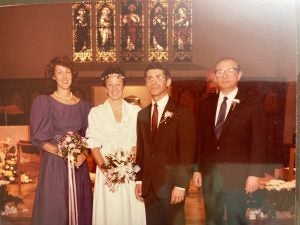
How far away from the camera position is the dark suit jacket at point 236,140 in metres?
2.43

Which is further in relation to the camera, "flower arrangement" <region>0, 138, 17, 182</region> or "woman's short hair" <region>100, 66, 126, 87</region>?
"flower arrangement" <region>0, 138, 17, 182</region>

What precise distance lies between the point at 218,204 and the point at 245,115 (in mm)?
585

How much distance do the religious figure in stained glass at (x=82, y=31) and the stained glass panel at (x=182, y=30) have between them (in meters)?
0.56

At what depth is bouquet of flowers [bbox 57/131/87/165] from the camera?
8.23ft

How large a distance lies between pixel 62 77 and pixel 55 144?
43 cm

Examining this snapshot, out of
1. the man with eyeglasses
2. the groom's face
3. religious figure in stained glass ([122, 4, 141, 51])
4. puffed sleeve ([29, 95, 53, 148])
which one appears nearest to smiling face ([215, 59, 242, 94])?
the man with eyeglasses

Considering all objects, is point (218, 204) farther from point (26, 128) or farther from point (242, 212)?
point (26, 128)

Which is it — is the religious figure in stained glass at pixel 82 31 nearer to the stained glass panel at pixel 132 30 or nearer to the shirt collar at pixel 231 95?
the stained glass panel at pixel 132 30

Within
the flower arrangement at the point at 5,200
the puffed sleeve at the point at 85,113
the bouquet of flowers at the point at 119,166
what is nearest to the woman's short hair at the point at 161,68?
the puffed sleeve at the point at 85,113

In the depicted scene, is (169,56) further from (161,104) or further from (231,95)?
(231,95)

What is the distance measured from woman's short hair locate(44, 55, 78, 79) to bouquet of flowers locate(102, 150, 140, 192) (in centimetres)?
57

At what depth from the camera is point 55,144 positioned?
254 centimetres

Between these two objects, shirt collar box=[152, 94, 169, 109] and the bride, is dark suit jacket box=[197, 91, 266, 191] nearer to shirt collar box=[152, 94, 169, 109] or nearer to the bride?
shirt collar box=[152, 94, 169, 109]

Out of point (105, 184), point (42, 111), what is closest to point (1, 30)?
point (42, 111)
